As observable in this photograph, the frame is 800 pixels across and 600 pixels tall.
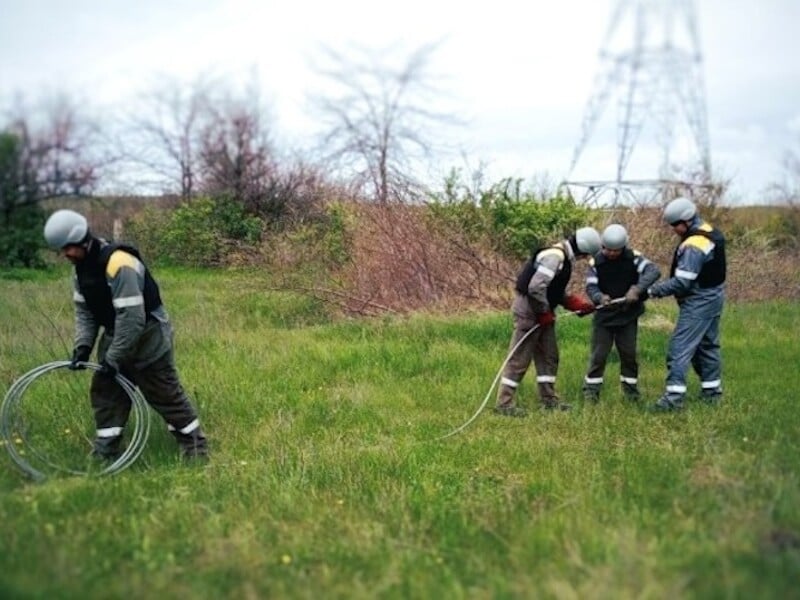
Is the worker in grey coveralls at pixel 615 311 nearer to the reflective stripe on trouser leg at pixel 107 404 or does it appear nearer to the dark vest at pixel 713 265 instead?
the dark vest at pixel 713 265

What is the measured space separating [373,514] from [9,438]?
267 cm

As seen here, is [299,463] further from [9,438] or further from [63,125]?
[63,125]

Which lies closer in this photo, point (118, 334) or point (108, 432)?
point (118, 334)

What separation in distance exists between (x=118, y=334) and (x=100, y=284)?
1.26 ft

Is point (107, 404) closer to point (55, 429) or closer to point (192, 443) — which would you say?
point (192, 443)

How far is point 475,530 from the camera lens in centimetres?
394

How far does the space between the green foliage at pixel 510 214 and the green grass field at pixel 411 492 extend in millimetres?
4651

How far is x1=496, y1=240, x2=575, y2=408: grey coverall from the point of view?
6551 mm

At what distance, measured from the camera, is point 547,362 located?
273 inches

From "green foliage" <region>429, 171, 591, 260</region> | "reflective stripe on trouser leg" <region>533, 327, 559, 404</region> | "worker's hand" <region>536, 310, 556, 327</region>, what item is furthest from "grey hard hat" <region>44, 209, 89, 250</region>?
"green foliage" <region>429, 171, 591, 260</region>

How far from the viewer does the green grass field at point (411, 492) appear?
321cm

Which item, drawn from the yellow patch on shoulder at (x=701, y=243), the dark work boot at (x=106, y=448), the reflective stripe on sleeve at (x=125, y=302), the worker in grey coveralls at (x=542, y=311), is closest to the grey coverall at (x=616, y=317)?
the worker in grey coveralls at (x=542, y=311)

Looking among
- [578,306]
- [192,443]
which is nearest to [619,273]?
[578,306]

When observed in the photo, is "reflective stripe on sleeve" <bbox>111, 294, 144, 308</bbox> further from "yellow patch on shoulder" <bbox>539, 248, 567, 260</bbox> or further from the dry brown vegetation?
the dry brown vegetation
